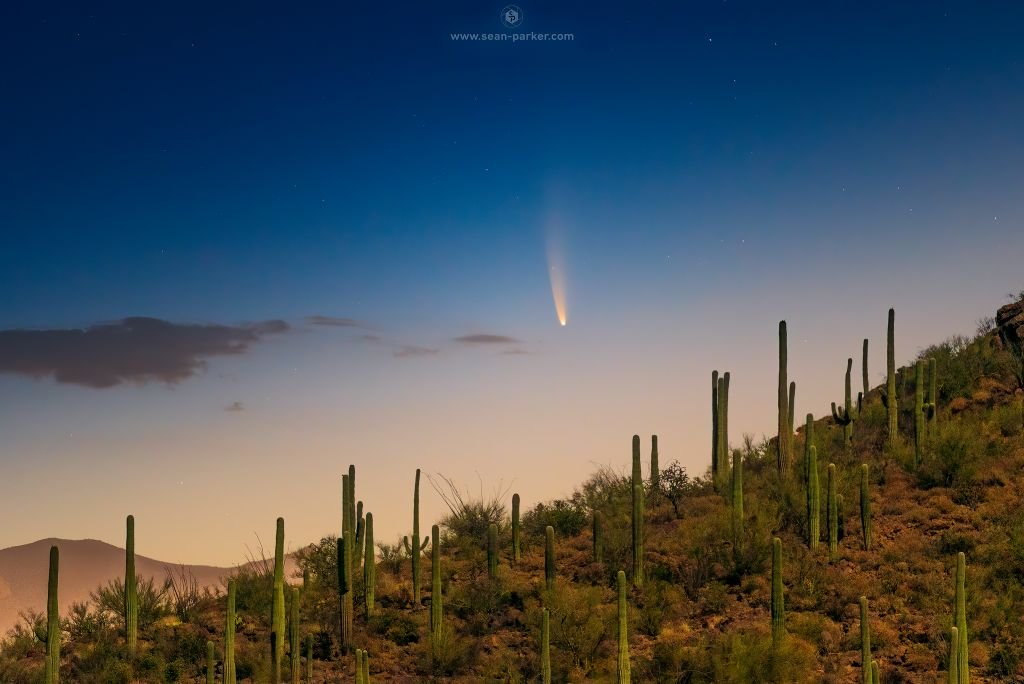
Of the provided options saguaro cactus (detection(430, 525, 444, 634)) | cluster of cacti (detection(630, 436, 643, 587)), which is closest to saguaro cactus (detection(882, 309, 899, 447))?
cluster of cacti (detection(630, 436, 643, 587))

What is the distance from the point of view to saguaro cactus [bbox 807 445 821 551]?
2455cm

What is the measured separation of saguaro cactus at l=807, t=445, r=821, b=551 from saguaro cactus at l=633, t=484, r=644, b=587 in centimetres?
444

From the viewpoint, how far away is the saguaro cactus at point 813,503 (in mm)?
24547

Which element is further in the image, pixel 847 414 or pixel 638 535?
pixel 847 414

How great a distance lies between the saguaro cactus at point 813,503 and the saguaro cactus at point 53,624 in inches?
680

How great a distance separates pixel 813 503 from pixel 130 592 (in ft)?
53.8

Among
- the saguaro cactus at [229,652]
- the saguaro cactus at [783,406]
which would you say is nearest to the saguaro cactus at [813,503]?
the saguaro cactus at [783,406]

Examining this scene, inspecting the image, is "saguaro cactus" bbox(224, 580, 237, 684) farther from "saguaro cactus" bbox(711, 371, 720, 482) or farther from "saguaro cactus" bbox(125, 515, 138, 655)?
"saguaro cactus" bbox(711, 371, 720, 482)

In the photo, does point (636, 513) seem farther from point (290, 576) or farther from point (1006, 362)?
point (1006, 362)

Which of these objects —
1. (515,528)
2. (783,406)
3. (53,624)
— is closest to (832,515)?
(783,406)

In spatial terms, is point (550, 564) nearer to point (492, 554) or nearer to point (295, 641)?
point (492, 554)

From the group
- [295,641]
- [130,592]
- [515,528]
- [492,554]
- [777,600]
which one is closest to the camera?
[295,641]

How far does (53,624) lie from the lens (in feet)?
64.6

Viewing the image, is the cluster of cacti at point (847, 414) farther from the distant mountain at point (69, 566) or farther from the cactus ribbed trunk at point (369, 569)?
the distant mountain at point (69, 566)
